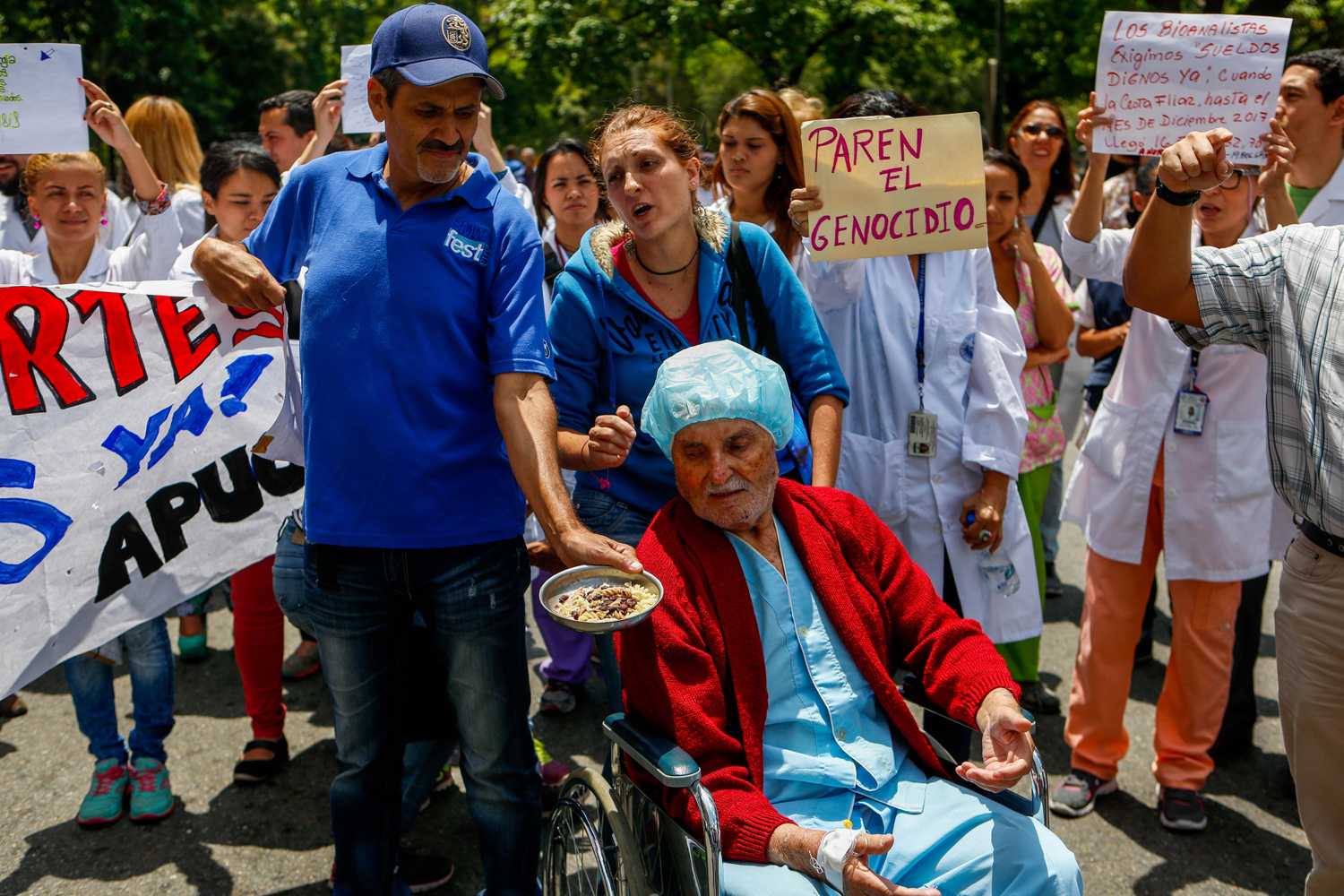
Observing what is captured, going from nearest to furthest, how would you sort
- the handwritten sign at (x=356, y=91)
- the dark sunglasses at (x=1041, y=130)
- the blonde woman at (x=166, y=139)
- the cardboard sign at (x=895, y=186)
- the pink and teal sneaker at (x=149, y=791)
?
1. the cardboard sign at (x=895, y=186)
2. the pink and teal sneaker at (x=149, y=791)
3. the handwritten sign at (x=356, y=91)
4. the blonde woman at (x=166, y=139)
5. the dark sunglasses at (x=1041, y=130)

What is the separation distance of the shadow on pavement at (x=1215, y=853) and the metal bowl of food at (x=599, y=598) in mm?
2044

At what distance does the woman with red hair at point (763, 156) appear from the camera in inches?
145

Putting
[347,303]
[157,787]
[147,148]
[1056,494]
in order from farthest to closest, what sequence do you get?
[1056,494] < [147,148] < [157,787] < [347,303]

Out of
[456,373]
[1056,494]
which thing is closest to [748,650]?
[456,373]

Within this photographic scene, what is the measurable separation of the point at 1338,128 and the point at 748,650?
3.00 m

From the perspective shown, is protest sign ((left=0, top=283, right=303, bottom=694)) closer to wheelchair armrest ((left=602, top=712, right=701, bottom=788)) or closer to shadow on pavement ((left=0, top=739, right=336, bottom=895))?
shadow on pavement ((left=0, top=739, right=336, bottom=895))

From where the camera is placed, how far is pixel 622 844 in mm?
2160

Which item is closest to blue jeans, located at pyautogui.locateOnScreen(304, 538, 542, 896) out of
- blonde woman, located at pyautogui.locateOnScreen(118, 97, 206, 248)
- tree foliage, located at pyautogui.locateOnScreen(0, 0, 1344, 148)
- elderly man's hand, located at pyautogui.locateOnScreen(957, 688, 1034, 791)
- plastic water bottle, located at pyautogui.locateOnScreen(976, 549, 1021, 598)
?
elderly man's hand, located at pyautogui.locateOnScreen(957, 688, 1034, 791)

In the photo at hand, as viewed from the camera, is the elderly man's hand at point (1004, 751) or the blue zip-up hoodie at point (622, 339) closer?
the elderly man's hand at point (1004, 751)

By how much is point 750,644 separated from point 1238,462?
6.92 feet

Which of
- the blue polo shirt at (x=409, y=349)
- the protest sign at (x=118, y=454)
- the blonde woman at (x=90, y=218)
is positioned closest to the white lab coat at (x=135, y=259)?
the blonde woman at (x=90, y=218)

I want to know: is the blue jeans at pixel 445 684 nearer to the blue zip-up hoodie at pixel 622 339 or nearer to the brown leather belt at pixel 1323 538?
the blue zip-up hoodie at pixel 622 339

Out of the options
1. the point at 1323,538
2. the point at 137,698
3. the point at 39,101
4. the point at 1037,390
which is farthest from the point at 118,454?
the point at 1037,390

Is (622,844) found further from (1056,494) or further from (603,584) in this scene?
(1056,494)
